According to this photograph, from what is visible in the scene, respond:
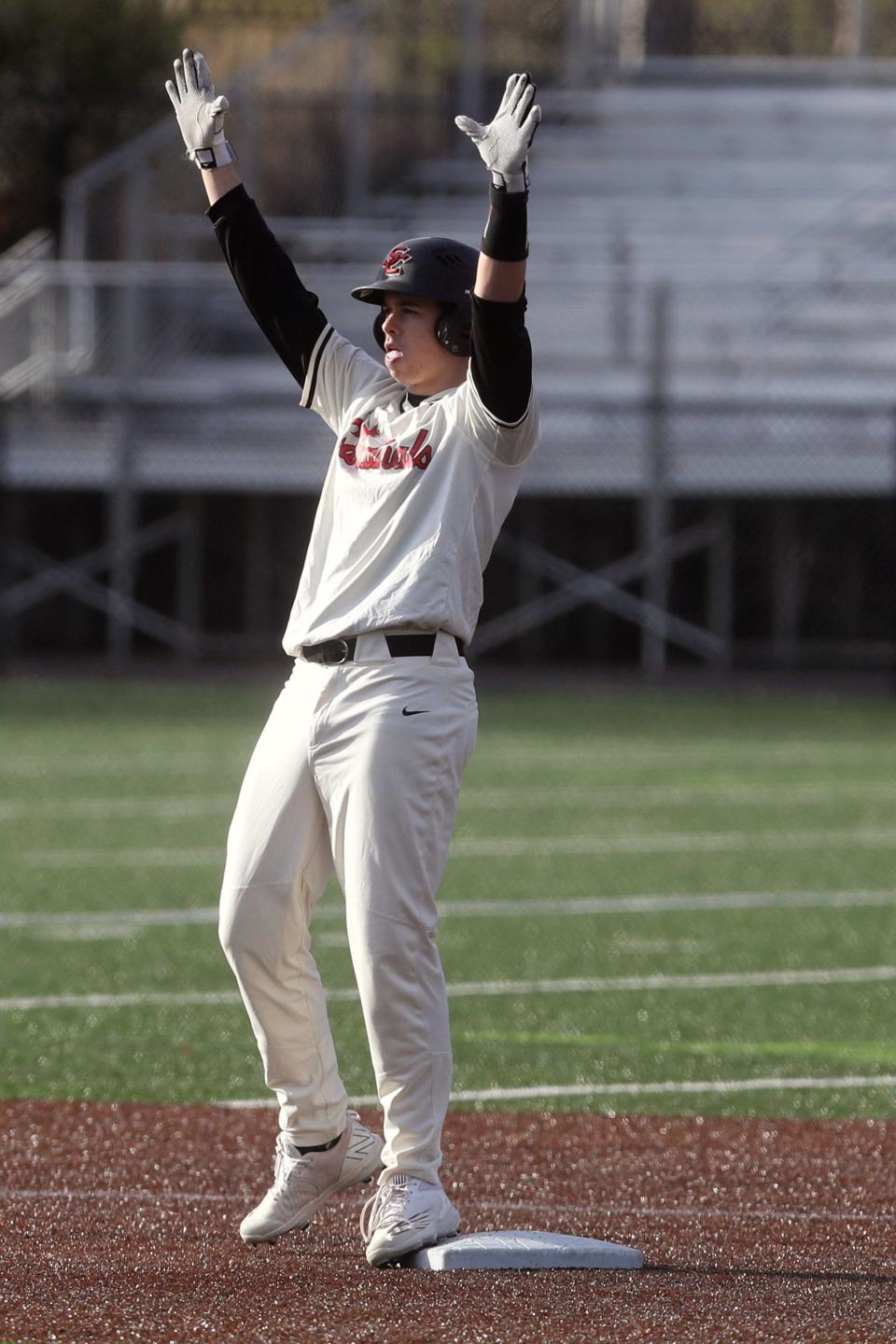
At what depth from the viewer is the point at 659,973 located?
27.6 ft

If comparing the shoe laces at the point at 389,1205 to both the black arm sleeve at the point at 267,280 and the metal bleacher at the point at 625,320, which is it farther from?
the metal bleacher at the point at 625,320

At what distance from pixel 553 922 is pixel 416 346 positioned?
493 cm

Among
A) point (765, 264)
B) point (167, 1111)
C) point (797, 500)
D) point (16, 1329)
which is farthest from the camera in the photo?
point (765, 264)

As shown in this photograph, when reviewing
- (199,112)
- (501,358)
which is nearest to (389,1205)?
(501,358)

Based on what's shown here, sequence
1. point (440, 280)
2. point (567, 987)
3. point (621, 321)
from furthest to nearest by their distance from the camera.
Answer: point (621, 321) < point (567, 987) < point (440, 280)

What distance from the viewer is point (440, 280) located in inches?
191

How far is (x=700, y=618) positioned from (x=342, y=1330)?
19.8 meters

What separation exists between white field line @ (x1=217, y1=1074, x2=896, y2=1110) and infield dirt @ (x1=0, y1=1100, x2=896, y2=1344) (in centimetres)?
23

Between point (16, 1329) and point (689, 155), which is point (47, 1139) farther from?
point (689, 155)

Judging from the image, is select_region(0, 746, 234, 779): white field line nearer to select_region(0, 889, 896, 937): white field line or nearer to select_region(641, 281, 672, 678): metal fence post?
select_region(0, 889, 896, 937): white field line

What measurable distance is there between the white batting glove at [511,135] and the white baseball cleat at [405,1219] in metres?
2.10

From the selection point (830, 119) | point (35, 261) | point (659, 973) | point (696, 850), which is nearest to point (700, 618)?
point (35, 261)

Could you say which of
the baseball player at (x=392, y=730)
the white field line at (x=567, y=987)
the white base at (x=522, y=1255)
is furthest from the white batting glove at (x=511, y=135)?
the white field line at (x=567, y=987)

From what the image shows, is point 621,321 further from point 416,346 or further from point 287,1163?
point 287,1163
